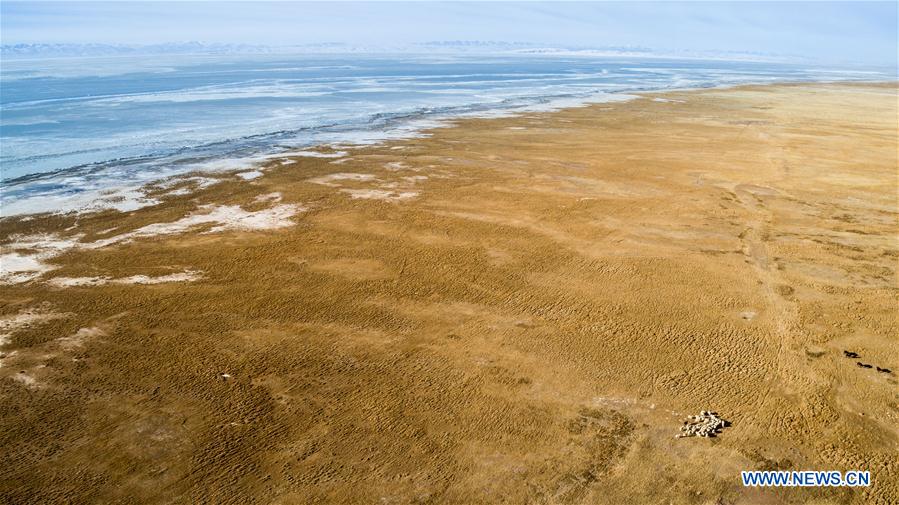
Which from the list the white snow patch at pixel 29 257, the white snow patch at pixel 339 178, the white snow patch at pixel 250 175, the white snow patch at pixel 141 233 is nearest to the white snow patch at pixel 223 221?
the white snow patch at pixel 141 233

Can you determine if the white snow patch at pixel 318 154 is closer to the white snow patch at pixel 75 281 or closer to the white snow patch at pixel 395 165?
the white snow patch at pixel 395 165

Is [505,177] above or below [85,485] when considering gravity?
above

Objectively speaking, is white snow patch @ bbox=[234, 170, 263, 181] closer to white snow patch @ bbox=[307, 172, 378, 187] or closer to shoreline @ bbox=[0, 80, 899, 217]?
shoreline @ bbox=[0, 80, 899, 217]

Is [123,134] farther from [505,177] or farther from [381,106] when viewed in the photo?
[505,177]

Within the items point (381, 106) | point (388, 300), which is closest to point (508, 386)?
point (388, 300)

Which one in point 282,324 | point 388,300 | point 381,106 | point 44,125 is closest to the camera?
point 282,324

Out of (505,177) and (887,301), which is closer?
(887,301)

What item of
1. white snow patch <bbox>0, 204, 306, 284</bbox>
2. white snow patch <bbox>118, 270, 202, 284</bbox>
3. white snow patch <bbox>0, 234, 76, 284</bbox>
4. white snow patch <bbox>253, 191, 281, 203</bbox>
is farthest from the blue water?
white snow patch <bbox>118, 270, 202, 284</bbox>

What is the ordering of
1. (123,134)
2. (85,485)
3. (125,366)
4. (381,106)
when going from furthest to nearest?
(381,106) → (123,134) → (125,366) → (85,485)
